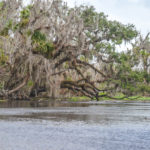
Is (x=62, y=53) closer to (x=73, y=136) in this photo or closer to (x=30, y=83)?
(x=30, y=83)

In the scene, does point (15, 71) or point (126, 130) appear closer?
point (126, 130)

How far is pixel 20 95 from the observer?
3938cm

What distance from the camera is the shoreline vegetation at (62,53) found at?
36.5 metres

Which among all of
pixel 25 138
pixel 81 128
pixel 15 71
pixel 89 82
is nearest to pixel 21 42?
pixel 15 71

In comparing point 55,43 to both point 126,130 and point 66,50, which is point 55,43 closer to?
point 66,50

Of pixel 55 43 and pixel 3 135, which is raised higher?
pixel 55 43

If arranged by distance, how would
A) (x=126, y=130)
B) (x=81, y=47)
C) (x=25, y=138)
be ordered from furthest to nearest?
(x=81, y=47)
(x=126, y=130)
(x=25, y=138)

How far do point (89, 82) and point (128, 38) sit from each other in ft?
21.0

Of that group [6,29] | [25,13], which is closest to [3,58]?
[6,29]

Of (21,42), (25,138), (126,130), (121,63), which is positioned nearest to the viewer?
(25,138)

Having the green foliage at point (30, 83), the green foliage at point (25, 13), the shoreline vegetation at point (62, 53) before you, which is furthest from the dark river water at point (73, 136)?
the green foliage at point (25, 13)

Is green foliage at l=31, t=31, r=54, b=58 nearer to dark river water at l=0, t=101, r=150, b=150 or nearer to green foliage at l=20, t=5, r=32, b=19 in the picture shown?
green foliage at l=20, t=5, r=32, b=19

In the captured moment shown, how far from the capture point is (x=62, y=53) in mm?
40406

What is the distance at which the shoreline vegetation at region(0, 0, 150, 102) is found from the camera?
120 feet
